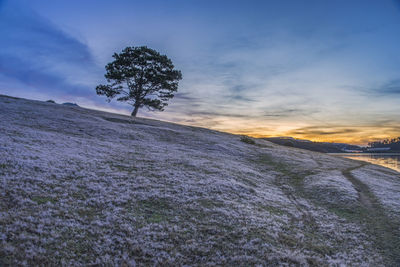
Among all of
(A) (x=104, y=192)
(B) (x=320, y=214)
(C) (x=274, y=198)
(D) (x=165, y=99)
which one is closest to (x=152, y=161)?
(A) (x=104, y=192)

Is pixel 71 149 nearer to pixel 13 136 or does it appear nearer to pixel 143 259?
pixel 13 136

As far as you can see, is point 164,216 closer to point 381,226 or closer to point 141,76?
point 381,226

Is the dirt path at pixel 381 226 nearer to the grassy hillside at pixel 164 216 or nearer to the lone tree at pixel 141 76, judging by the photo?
the grassy hillside at pixel 164 216

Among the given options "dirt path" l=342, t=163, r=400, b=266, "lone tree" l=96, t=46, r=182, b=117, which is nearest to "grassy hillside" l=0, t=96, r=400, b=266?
"dirt path" l=342, t=163, r=400, b=266

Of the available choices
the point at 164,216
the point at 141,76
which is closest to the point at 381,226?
the point at 164,216

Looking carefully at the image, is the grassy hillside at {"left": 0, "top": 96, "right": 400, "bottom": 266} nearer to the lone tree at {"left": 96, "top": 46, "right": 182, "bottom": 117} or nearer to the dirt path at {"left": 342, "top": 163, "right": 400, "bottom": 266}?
the dirt path at {"left": 342, "top": 163, "right": 400, "bottom": 266}

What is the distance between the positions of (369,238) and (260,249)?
31.6 feet

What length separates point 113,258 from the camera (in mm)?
8852

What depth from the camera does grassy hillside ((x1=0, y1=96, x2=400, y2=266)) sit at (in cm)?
948

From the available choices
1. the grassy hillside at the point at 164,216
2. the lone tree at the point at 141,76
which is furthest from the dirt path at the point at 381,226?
the lone tree at the point at 141,76

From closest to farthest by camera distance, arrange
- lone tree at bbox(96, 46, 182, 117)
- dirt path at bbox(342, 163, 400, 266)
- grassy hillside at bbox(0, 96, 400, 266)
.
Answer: grassy hillside at bbox(0, 96, 400, 266)
dirt path at bbox(342, 163, 400, 266)
lone tree at bbox(96, 46, 182, 117)

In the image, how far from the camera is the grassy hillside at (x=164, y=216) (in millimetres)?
9477

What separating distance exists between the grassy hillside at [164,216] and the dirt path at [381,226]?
0.31ft

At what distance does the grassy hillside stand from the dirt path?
9 cm
